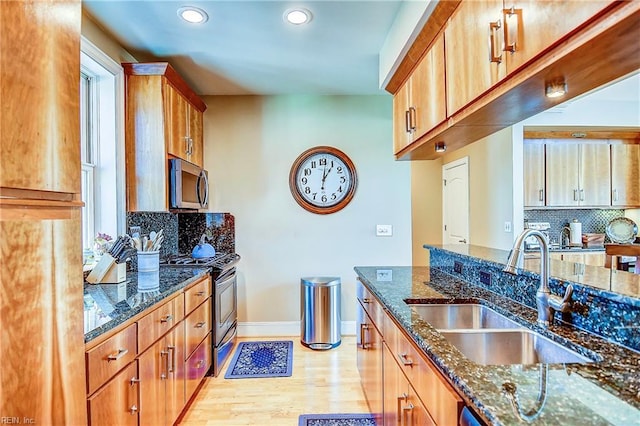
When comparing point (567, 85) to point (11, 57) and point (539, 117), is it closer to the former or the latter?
point (11, 57)

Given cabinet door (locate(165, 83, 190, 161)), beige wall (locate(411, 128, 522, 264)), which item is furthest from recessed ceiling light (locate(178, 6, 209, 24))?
beige wall (locate(411, 128, 522, 264))

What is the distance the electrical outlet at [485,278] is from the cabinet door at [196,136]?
103 inches

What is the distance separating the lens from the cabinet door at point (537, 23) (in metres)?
0.91

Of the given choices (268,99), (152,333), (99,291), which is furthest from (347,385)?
(268,99)

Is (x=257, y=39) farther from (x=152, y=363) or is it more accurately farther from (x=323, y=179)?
(x=152, y=363)

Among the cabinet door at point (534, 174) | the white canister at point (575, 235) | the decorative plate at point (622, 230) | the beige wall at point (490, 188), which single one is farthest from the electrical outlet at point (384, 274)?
the decorative plate at point (622, 230)

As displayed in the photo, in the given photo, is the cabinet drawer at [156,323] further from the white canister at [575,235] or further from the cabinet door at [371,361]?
the white canister at [575,235]

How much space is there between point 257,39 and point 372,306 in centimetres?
200

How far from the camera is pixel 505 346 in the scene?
139 centimetres

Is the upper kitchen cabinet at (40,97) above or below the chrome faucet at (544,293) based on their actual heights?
above

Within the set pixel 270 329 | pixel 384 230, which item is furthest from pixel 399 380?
pixel 270 329

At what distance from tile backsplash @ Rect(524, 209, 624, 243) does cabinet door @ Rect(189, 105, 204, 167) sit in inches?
165

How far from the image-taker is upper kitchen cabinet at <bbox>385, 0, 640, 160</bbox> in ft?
2.95

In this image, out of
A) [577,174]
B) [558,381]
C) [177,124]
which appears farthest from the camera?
[577,174]
